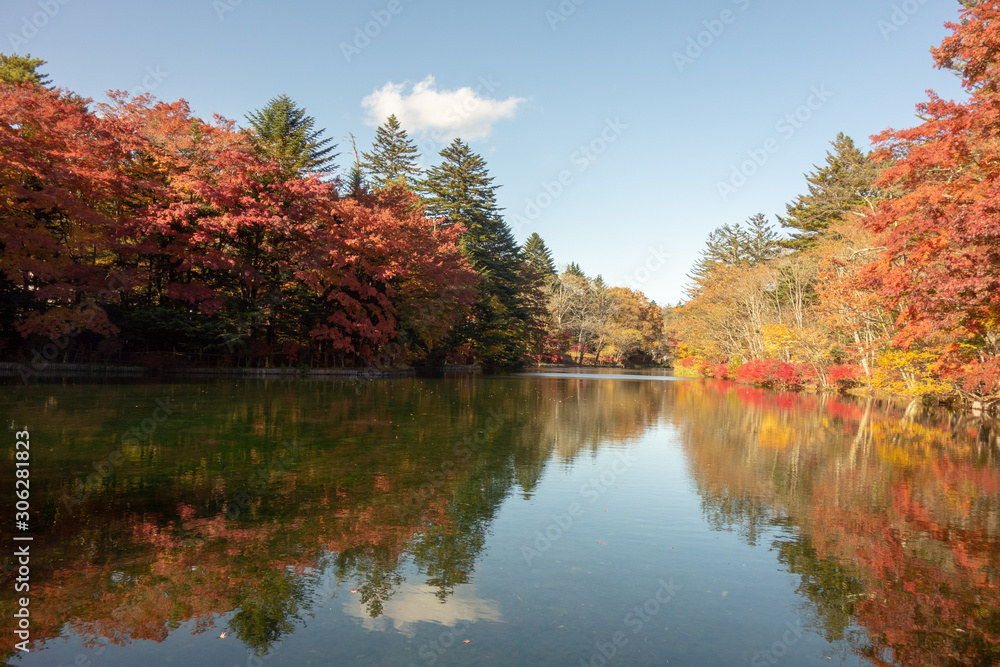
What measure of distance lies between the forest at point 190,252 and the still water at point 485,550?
40.7ft

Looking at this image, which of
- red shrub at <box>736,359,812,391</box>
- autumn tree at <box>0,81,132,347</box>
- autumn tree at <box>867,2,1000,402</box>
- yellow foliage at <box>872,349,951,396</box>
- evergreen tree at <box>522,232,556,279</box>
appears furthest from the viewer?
evergreen tree at <box>522,232,556,279</box>

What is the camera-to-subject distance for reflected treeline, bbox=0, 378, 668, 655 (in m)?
3.86

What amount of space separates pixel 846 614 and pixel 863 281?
12.5m

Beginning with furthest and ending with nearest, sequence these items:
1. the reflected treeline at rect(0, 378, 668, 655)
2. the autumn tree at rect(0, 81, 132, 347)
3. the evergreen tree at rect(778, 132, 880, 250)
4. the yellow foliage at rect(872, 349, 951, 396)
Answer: the evergreen tree at rect(778, 132, 880, 250)
the autumn tree at rect(0, 81, 132, 347)
the yellow foliage at rect(872, 349, 951, 396)
the reflected treeline at rect(0, 378, 668, 655)

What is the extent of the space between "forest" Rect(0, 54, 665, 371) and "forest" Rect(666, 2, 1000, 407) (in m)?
17.3

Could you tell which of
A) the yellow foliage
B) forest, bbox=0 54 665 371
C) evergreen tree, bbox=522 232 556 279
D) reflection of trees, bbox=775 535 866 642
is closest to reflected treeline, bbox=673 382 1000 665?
reflection of trees, bbox=775 535 866 642

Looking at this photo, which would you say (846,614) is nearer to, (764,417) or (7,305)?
(764,417)

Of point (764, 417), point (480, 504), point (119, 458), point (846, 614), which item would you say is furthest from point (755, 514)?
point (764, 417)

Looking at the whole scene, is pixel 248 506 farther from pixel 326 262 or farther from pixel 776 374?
pixel 776 374

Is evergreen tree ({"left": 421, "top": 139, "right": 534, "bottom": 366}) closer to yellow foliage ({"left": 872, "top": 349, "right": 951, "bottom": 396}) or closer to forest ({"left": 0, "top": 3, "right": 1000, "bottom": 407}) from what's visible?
forest ({"left": 0, "top": 3, "right": 1000, "bottom": 407})

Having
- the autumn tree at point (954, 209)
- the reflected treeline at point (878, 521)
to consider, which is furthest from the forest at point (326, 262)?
the reflected treeline at point (878, 521)

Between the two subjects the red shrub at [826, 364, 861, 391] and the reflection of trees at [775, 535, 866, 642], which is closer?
the reflection of trees at [775, 535, 866, 642]

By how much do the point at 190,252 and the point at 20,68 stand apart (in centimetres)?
2347

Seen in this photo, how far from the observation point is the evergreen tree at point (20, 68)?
31531 mm
